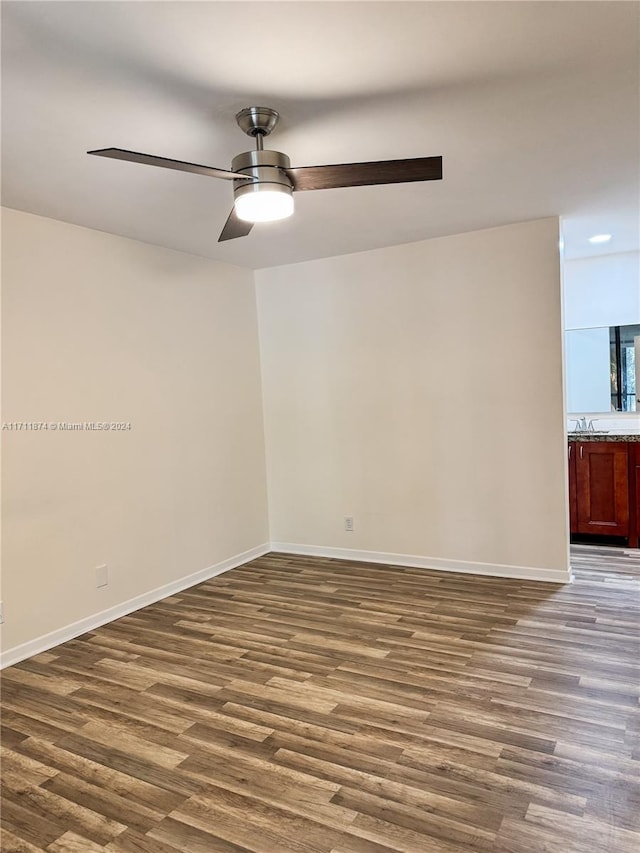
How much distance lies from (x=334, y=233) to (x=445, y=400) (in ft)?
4.77

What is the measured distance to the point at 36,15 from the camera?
1631mm

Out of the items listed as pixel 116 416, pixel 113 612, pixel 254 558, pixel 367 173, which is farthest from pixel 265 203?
pixel 254 558

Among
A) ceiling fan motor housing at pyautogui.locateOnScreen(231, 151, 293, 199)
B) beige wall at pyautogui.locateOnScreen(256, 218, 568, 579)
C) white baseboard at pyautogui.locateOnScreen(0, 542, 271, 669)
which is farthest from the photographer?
beige wall at pyautogui.locateOnScreen(256, 218, 568, 579)

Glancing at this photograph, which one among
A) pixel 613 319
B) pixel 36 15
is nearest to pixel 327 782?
pixel 36 15

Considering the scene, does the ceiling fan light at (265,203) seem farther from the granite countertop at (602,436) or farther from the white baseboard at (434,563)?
the granite countertop at (602,436)

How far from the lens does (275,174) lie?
7.29 ft

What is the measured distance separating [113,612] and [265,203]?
277 centimetres

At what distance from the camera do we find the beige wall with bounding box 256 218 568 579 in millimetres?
4090

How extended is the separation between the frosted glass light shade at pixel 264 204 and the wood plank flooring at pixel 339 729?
2.10 m

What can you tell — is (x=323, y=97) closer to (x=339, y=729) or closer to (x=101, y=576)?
(x=339, y=729)

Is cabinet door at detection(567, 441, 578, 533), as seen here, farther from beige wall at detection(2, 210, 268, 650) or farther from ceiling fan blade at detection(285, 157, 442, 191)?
ceiling fan blade at detection(285, 157, 442, 191)

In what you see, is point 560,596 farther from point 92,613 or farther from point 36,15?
point 36,15

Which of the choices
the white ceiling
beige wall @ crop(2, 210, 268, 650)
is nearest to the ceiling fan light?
the white ceiling

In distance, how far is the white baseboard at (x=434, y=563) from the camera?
13.5ft
